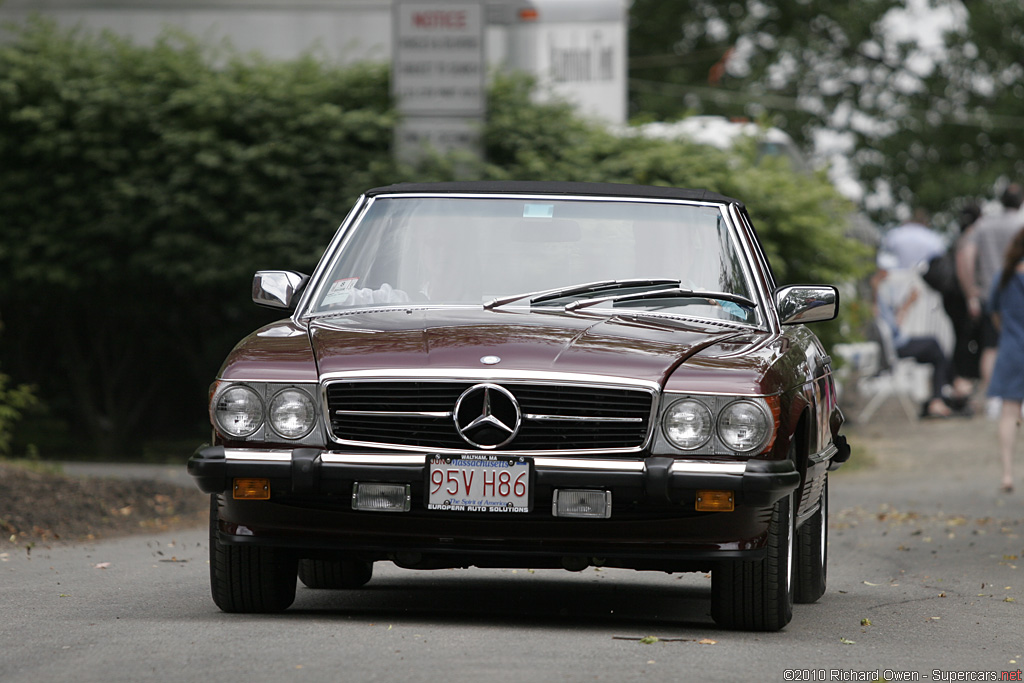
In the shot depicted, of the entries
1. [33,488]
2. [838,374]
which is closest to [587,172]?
[838,374]

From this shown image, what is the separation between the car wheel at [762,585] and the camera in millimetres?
6059

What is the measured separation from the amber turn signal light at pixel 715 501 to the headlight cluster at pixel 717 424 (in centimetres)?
15

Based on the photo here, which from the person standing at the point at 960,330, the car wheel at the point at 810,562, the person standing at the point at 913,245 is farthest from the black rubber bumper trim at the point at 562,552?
the person standing at the point at 913,245

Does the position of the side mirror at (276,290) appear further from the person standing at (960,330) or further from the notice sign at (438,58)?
the person standing at (960,330)

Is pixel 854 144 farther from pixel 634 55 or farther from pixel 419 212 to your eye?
pixel 419 212

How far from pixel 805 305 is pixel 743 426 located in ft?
4.51

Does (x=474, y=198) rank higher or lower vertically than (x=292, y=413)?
higher

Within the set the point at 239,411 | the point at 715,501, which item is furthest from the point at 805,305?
the point at 239,411

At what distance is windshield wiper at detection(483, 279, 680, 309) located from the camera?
263 inches

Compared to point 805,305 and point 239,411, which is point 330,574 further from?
point 805,305

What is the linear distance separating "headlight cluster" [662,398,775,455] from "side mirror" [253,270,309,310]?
1.91 m

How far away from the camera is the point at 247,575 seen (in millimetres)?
6309

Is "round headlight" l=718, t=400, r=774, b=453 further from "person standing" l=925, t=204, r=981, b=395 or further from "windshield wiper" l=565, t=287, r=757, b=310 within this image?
"person standing" l=925, t=204, r=981, b=395

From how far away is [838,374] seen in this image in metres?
15.9
